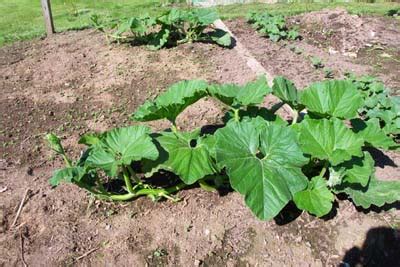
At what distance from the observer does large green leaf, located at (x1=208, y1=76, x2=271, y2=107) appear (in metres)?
2.90

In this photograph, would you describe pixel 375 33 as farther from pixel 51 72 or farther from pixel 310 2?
pixel 51 72

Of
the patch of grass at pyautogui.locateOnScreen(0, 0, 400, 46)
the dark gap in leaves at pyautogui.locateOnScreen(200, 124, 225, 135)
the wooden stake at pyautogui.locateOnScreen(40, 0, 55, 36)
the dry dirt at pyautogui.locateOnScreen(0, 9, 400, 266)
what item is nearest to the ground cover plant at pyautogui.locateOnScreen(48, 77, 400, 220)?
the dry dirt at pyautogui.locateOnScreen(0, 9, 400, 266)

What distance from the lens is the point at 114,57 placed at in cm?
514

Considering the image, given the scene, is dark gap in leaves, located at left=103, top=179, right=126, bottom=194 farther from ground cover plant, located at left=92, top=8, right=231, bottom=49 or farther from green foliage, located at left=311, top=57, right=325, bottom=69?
green foliage, located at left=311, top=57, right=325, bottom=69

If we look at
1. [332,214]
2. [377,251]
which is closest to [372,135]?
[332,214]

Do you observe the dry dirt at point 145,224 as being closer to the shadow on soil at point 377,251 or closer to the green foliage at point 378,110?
the shadow on soil at point 377,251

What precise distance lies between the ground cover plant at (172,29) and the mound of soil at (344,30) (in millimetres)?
1377

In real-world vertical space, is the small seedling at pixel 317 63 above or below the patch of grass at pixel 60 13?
above

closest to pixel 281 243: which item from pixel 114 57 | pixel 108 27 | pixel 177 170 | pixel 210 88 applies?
pixel 177 170

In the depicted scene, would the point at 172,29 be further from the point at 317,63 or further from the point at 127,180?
the point at 127,180

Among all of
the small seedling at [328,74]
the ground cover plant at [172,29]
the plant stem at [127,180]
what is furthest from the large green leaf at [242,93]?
the ground cover plant at [172,29]

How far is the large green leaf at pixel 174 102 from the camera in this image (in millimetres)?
2791

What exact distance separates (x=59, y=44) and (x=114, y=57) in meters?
0.92

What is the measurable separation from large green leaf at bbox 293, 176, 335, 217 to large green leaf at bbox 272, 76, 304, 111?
0.55 meters
